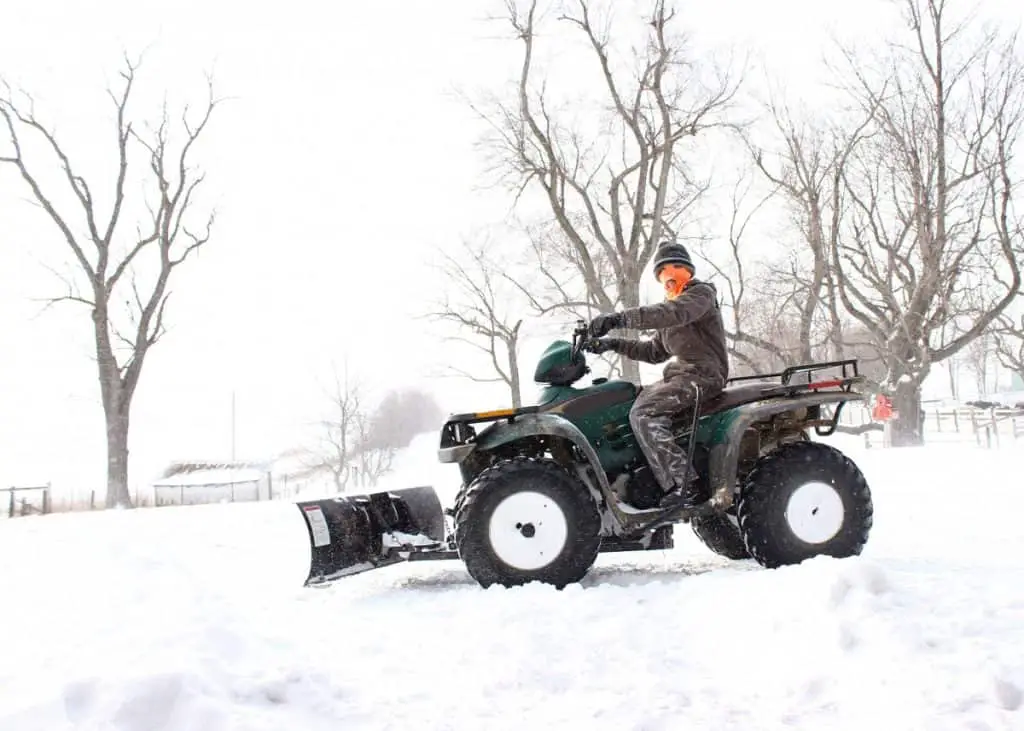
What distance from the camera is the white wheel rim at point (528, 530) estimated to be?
178 inches

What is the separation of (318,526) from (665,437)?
7.47 ft

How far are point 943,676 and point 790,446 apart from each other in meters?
2.44

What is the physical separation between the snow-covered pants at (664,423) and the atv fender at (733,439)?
0.17 metres

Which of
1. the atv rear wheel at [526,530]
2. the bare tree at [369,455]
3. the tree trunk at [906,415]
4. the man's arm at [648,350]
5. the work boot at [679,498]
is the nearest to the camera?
the atv rear wheel at [526,530]

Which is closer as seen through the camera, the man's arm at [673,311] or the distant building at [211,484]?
the man's arm at [673,311]

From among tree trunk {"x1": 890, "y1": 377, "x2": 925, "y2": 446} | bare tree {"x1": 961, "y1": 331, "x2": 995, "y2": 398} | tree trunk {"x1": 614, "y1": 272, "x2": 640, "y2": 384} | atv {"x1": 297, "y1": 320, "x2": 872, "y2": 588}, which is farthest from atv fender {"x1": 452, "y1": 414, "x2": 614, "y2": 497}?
bare tree {"x1": 961, "y1": 331, "x2": 995, "y2": 398}

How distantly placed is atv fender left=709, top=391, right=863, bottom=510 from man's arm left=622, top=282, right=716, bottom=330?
0.70m

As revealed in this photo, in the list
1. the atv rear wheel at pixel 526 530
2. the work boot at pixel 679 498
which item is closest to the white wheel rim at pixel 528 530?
the atv rear wheel at pixel 526 530

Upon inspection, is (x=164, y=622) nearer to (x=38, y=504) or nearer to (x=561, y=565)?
(x=561, y=565)

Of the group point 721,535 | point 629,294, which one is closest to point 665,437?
point 721,535

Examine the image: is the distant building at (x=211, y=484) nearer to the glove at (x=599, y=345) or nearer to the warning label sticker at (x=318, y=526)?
the warning label sticker at (x=318, y=526)

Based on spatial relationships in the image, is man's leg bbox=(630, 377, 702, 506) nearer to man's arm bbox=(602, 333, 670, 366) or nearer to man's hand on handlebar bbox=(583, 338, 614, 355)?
man's hand on handlebar bbox=(583, 338, 614, 355)

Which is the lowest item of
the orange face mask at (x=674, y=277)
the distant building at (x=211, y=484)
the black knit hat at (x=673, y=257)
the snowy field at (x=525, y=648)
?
the distant building at (x=211, y=484)

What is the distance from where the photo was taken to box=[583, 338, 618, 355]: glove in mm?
5031
